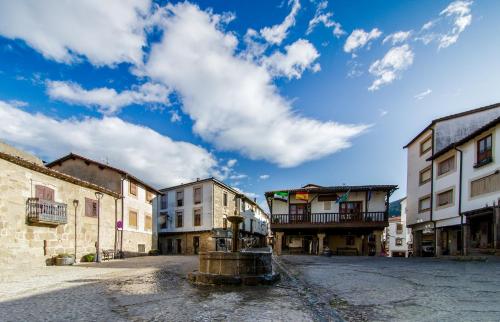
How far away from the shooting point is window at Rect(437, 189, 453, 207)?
20.2 m

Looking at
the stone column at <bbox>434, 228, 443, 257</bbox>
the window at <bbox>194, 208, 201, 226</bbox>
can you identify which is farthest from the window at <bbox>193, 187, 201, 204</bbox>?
the stone column at <bbox>434, 228, 443, 257</bbox>

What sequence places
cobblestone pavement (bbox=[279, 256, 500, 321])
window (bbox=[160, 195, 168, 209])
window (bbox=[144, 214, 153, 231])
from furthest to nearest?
window (bbox=[160, 195, 168, 209]) → window (bbox=[144, 214, 153, 231]) → cobblestone pavement (bbox=[279, 256, 500, 321])

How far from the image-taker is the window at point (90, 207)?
1972 centimetres

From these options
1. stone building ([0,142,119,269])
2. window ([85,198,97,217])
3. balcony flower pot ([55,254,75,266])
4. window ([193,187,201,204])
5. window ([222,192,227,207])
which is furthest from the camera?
window ([222,192,227,207])

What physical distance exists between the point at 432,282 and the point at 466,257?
9.91 m

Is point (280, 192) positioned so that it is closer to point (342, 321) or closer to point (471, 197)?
point (471, 197)

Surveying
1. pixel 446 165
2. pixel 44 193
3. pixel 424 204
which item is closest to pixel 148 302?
pixel 44 193

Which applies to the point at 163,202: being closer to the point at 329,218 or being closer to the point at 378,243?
the point at 329,218

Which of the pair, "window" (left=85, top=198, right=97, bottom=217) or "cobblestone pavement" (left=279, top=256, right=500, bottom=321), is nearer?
"cobblestone pavement" (left=279, top=256, right=500, bottom=321)

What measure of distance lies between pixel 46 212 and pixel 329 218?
66.2 ft

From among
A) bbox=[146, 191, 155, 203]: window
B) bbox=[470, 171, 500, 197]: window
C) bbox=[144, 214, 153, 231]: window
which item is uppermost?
bbox=[470, 171, 500, 197]: window

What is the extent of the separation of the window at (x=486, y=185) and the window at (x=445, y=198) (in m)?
2.42

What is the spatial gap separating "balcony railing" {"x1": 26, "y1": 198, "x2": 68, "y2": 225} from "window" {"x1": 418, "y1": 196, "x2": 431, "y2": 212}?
2527 centimetres

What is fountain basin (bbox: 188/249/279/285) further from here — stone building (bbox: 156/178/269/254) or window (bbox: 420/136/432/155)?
stone building (bbox: 156/178/269/254)
